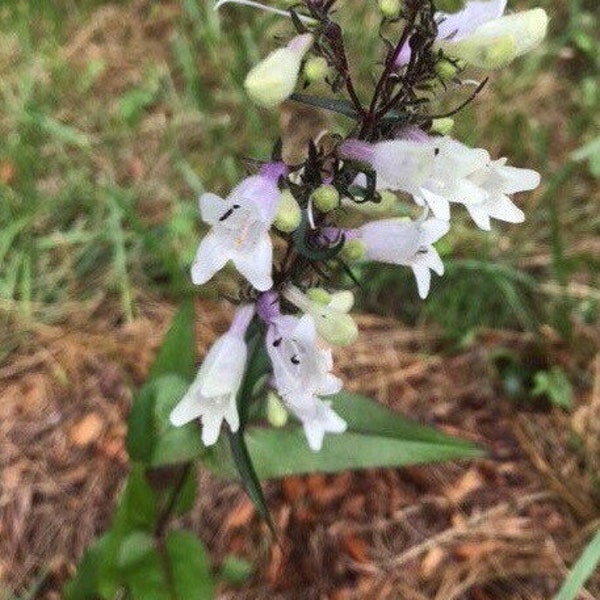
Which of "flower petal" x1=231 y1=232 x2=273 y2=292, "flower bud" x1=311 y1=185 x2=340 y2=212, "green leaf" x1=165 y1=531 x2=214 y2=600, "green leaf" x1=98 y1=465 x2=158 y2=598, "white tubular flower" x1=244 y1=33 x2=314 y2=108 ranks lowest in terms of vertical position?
"green leaf" x1=165 y1=531 x2=214 y2=600

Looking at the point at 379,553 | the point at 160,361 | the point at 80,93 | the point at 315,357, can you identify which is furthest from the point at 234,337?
the point at 80,93

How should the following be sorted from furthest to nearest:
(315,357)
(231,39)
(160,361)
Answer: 1. (231,39)
2. (160,361)
3. (315,357)

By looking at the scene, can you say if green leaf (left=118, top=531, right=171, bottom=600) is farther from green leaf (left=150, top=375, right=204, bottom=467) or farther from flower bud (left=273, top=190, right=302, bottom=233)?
flower bud (left=273, top=190, right=302, bottom=233)

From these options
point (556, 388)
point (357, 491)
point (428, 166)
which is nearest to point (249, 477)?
point (428, 166)

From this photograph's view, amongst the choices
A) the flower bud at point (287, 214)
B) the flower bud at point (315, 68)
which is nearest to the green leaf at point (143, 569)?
the flower bud at point (287, 214)

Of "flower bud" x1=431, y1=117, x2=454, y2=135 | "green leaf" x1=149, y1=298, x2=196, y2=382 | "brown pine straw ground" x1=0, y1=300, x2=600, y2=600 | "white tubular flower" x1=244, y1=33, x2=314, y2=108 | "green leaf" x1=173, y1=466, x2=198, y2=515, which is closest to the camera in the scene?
"white tubular flower" x1=244, y1=33, x2=314, y2=108

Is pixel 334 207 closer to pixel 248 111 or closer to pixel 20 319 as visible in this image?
pixel 20 319

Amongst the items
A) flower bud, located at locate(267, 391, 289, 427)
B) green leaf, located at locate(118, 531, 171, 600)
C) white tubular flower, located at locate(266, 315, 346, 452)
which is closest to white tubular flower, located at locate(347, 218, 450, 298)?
white tubular flower, located at locate(266, 315, 346, 452)
